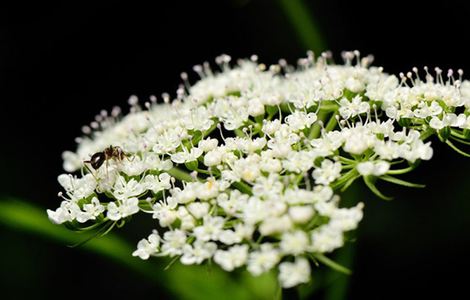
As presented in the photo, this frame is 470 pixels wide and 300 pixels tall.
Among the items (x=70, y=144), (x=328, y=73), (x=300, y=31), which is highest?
(x=70, y=144)

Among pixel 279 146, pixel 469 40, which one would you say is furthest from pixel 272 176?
pixel 469 40

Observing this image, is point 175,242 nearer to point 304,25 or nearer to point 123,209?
point 123,209

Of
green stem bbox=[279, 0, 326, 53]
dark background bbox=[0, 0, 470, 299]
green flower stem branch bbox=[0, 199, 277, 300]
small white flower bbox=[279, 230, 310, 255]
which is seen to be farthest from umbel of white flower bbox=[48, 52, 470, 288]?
dark background bbox=[0, 0, 470, 299]

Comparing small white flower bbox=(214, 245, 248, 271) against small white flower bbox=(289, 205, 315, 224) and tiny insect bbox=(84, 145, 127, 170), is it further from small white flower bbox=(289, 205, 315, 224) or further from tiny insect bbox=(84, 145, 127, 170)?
tiny insect bbox=(84, 145, 127, 170)

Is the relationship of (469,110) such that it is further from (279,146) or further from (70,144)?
(70,144)

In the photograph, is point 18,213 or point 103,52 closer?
point 18,213

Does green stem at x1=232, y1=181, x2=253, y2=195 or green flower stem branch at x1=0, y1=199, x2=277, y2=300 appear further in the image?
green flower stem branch at x1=0, y1=199, x2=277, y2=300
